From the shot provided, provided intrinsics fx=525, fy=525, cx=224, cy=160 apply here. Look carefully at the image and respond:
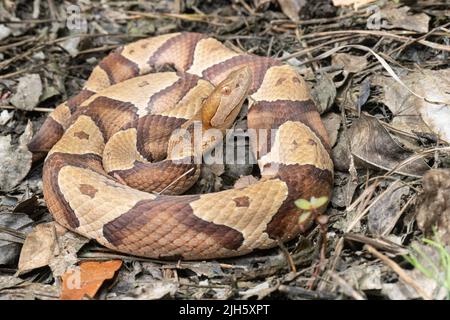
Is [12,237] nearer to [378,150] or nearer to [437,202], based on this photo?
[378,150]

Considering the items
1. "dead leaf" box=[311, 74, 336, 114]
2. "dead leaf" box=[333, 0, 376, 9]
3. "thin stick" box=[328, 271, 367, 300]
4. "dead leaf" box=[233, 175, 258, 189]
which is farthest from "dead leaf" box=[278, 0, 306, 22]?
"thin stick" box=[328, 271, 367, 300]

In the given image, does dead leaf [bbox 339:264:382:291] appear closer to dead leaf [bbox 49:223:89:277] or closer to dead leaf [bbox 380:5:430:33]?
dead leaf [bbox 49:223:89:277]

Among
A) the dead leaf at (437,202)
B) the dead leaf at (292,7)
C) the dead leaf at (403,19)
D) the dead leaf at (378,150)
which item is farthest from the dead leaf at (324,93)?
Answer: the dead leaf at (437,202)

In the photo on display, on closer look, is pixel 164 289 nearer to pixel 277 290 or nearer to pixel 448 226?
pixel 277 290

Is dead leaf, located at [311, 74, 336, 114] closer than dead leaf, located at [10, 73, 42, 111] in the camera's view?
Yes

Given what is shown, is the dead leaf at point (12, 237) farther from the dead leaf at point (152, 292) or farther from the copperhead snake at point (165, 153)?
the dead leaf at point (152, 292)

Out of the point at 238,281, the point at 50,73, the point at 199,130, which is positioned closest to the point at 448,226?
the point at 238,281
